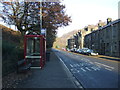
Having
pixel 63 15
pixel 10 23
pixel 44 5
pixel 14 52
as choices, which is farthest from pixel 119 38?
pixel 14 52

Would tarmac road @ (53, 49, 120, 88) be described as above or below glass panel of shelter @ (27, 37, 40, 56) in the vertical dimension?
below

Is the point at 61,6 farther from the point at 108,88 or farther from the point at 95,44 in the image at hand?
the point at 95,44

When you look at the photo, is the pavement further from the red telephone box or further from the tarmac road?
the red telephone box

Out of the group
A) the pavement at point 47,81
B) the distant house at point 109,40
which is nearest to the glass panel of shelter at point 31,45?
the pavement at point 47,81

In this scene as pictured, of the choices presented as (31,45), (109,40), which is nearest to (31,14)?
(31,45)

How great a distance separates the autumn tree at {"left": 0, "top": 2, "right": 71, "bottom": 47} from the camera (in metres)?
20.7

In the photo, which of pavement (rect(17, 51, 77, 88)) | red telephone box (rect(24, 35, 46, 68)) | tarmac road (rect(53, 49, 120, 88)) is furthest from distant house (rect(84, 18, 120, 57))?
pavement (rect(17, 51, 77, 88))

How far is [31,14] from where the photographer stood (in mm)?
21469

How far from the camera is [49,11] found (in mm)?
21750

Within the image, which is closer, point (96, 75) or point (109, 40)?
point (96, 75)

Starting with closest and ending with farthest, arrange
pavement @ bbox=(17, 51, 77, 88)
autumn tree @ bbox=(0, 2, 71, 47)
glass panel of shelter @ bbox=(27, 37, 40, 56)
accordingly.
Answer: pavement @ bbox=(17, 51, 77, 88) → glass panel of shelter @ bbox=(27, 37, 40, 56) → autumn tree @ bbox=(0, 2, 71, 47)

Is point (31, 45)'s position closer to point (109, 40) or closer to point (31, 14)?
point (31, 14)

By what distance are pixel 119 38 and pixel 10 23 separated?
960 inches

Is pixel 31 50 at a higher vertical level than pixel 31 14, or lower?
lower
